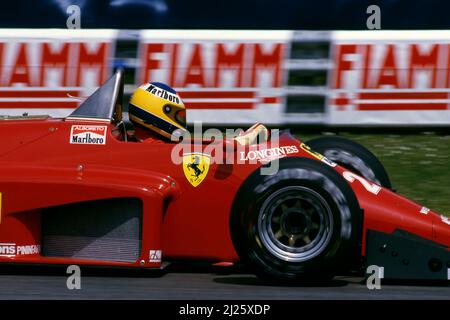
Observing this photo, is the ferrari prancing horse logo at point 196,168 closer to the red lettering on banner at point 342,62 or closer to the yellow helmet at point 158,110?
the yellow helmet at point 158,110

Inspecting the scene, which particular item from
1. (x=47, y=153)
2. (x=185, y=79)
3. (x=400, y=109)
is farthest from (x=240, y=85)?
(x=47, y=153)

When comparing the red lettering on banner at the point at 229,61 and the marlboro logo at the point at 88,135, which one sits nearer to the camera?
the marlboro logo at the point at 88,135

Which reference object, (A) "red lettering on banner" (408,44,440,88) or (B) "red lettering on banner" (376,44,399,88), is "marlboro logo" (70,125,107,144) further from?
(A) "red lettering on banner" (408,44,440,88)

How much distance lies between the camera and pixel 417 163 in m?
9.81

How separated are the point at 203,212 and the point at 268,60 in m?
4.95

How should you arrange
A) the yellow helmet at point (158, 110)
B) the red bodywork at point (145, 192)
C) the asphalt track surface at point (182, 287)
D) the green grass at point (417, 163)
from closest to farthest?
1. the asphalt track surface at point (182, 287)
2. the red bodywork at point (145, 192)
3. the yellow helmet at point (158, 110)
4. the green grass at point (417, 163)

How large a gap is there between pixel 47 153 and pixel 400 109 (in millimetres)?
5351

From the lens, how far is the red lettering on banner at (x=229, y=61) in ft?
35.0

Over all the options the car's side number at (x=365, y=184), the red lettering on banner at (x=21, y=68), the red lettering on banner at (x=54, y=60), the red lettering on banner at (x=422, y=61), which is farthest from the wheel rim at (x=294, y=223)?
the red lettering on banner at (x=21, y=68)

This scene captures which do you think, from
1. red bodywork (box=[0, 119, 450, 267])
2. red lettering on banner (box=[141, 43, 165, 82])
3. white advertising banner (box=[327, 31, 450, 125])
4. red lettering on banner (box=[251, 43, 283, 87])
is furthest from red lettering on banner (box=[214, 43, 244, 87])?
red bodywork (box=[0, 119, 450, 267])

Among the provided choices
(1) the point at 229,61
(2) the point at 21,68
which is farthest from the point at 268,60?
(2) the point at 21,68

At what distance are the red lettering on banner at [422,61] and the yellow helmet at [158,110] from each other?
15.4ft

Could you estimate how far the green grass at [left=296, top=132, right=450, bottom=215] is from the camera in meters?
8.89

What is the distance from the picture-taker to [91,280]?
5.88 m
